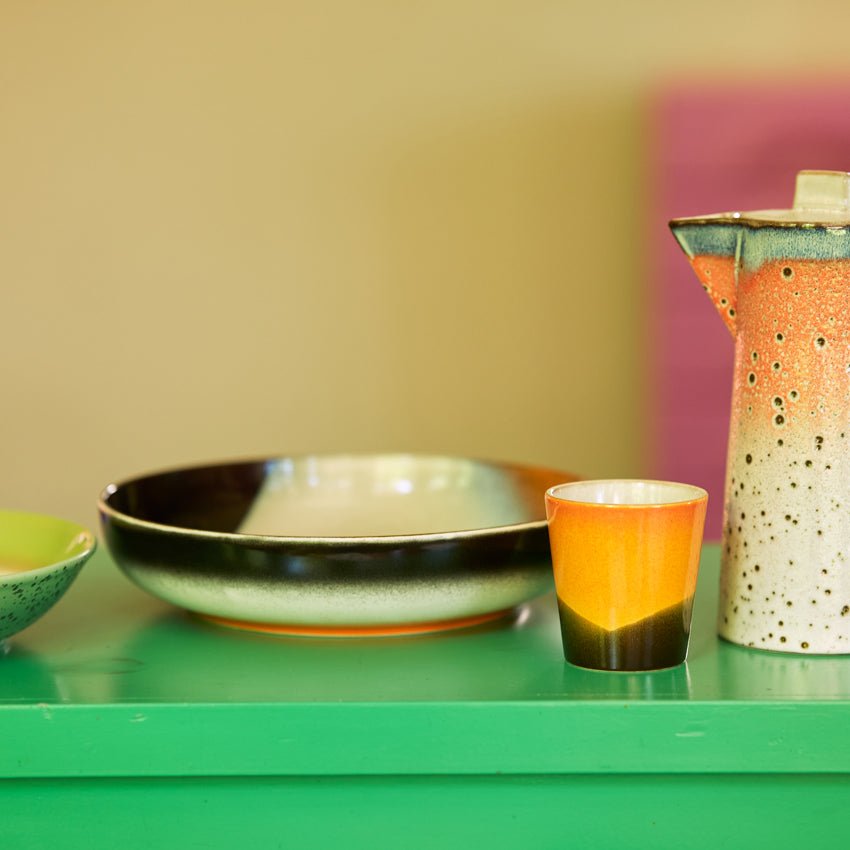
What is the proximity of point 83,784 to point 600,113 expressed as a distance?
2232mm

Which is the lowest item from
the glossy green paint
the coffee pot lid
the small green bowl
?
the glossy green paint

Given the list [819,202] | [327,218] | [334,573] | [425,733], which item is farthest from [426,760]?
[327,218]

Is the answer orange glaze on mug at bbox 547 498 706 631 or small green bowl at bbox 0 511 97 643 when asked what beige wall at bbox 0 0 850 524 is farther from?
orange glaze on mug at bbox 547 498 706 631

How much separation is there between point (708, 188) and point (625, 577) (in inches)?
72.2

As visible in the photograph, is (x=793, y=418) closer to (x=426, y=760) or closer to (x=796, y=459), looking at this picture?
(x=796, y=459)

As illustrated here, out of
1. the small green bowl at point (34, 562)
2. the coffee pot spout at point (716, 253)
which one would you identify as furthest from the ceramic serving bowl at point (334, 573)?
the coffee pot spout at point (716, 253)

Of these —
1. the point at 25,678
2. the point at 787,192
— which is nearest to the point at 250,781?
the point at 25,678

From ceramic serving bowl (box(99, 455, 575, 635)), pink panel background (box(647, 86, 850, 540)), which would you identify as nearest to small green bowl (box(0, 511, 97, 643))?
ceramic serving bowl (box(99, 455, 575, 635))

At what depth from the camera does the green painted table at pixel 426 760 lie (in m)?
0.55

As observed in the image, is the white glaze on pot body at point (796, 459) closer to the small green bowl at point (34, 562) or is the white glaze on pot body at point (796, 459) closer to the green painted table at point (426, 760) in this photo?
the green painted table at point (426, 760)

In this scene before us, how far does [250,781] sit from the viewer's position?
561 millimetres

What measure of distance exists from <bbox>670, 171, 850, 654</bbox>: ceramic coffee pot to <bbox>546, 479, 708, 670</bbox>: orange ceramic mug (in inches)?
2.2

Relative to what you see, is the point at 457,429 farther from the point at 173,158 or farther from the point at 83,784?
the point at 83,784

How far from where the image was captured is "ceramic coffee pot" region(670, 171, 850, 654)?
2.03 ft
